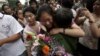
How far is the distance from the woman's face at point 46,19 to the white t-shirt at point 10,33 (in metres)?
0.78

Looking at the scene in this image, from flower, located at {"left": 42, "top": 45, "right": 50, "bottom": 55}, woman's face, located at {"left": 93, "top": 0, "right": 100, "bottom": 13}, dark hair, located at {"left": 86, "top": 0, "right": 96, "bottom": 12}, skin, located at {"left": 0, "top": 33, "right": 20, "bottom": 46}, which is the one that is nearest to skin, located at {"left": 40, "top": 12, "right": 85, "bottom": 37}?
flower, located at {"left": 42, "top": 45, "right": 50, "bottom": 55}

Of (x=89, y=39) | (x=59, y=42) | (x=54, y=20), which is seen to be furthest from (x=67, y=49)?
(x=89, y=39)

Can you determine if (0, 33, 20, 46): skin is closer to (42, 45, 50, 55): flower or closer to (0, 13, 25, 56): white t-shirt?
(0, 13, 25, 56): white t-shirt

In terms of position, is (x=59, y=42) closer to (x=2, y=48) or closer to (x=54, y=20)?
(x=54, y=20)

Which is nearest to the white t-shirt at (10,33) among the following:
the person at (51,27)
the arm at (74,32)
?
the person at (51,27)

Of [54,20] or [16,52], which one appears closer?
[54,20]

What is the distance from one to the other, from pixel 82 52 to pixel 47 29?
1.17m

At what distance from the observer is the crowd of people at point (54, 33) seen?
11.0 ft

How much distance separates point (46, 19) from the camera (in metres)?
3.42

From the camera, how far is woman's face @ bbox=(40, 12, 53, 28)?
3386 mm

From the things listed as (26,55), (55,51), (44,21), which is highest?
(44,21)

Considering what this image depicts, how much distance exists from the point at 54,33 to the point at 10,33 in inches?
38.1

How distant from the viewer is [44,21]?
3414 mm

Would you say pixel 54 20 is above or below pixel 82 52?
above
